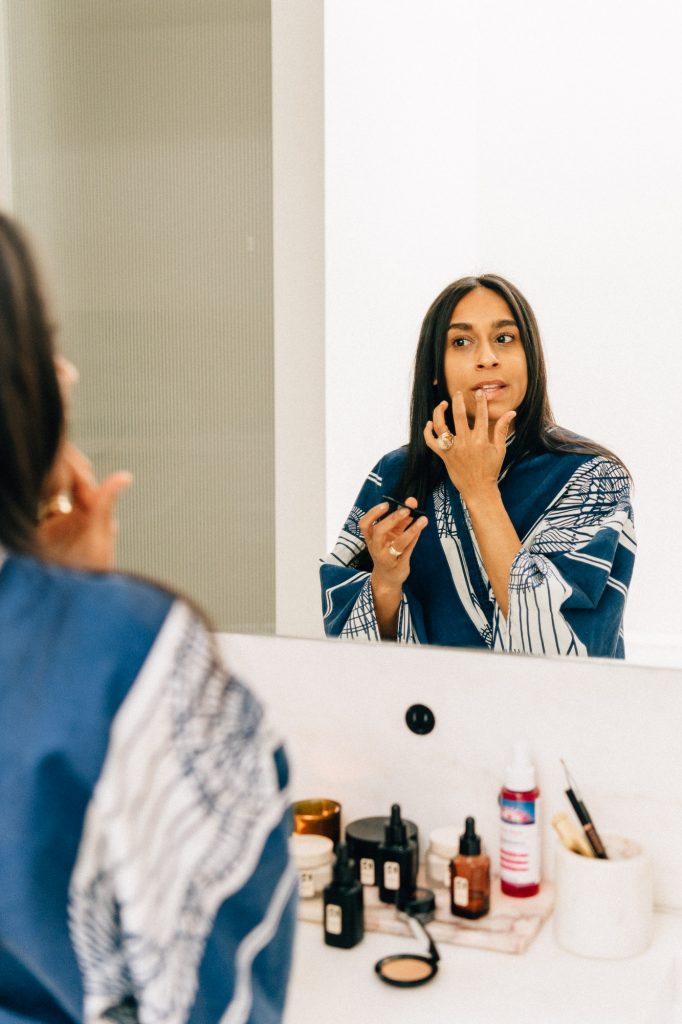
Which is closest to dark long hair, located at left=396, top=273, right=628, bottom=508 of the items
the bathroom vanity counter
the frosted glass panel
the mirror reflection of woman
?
the mirror reflection of woman

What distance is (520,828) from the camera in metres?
1.09

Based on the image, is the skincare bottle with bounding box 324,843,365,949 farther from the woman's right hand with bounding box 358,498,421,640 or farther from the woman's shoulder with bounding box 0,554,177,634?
the woman's shoulder with bounding box 0,554,177,634

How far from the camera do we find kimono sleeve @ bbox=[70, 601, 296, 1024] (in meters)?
0.54

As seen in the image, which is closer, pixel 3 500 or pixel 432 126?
pixel 3 500

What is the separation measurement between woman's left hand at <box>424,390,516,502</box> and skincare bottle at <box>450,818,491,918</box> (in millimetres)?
376

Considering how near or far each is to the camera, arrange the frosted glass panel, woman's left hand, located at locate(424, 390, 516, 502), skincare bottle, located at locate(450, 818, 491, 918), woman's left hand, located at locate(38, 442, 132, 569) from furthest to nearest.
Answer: the frosted glass panel
woman's left hand, located at locate(424, 390, 516, 502)
skincare bottle, located at locate(450, 818, 491, 918)
woman's left hand, located at locate(38, 442, 132, 569)

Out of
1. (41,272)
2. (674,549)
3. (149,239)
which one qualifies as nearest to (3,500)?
(41,272)

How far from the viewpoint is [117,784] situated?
1.76 feet

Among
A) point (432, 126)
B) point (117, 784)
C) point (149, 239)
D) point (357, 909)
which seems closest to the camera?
point (117, 784)

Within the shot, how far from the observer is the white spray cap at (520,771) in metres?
1.09

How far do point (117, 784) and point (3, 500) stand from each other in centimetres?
17

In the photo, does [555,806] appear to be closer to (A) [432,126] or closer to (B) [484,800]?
(B) [484,800]

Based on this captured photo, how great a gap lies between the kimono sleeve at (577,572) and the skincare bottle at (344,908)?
31 centimetres

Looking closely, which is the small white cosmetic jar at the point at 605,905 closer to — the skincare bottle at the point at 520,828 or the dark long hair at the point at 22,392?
the skincare bottle at the point at 520,828
